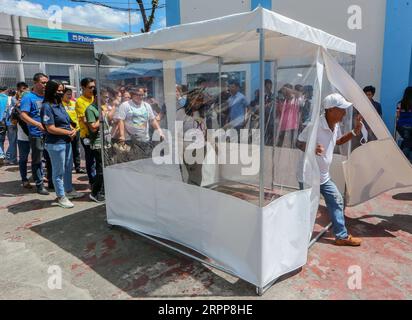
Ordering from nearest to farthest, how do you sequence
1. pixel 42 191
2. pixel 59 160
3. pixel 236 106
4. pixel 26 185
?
pixel 236 106
pixel 59 160
pixel 42 191
pixel 26 185

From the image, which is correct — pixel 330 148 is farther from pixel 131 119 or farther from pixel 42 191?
pixel 42 191

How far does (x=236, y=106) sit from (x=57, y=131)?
2544mm

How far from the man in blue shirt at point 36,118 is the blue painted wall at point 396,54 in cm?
655

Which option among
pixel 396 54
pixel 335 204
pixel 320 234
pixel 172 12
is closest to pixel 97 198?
pixel 320 234

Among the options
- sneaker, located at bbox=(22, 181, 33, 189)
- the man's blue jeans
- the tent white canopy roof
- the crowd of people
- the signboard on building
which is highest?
the signboard on building

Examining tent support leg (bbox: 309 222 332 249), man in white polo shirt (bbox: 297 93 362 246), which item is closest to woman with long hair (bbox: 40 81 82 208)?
man in white polo shirt (bbox: 297 93 362 246)

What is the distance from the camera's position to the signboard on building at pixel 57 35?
66.1 ft

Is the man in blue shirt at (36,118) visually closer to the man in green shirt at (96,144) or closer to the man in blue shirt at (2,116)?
the man in green shirt at (96,144)

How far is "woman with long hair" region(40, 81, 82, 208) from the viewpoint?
4561mm

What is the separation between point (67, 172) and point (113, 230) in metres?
1.59

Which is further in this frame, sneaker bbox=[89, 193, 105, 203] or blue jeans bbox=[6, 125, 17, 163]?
blue jeans bbox=[6, 125, 17, 163]

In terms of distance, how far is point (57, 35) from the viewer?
2136cm

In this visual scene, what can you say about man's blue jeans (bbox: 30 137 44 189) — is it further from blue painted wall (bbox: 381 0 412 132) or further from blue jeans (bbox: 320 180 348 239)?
blue painted wall (bbox: 381 0 412 132)

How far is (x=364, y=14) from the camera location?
7.27 meters
